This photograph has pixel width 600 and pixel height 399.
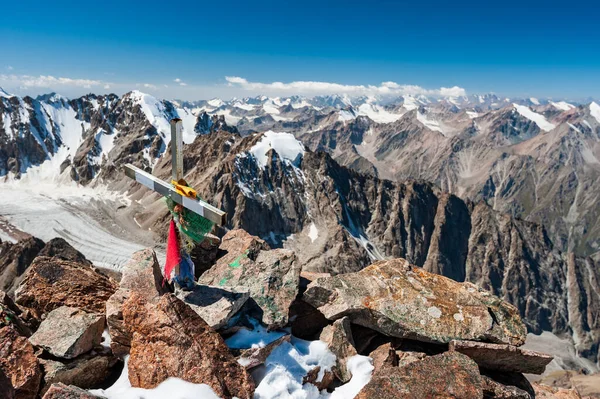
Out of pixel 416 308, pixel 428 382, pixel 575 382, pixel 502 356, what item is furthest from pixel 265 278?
pixel 575 382

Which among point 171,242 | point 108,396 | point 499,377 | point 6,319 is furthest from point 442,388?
point 6,319

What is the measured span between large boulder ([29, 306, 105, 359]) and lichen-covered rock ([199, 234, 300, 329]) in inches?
158

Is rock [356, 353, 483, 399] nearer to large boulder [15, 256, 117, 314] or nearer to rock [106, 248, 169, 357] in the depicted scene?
rock [106, 248, 169, 357]

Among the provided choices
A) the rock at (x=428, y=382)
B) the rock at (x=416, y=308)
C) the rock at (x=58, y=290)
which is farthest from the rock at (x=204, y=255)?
the rock at (x=428, y=382)

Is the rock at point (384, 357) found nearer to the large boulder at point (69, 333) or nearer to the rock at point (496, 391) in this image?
the rock at point (496, 391)

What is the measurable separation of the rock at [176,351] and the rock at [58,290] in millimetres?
3751

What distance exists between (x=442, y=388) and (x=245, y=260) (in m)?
8.00

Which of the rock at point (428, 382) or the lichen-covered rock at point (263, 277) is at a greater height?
the lichen-covered rock at point (263, 277)

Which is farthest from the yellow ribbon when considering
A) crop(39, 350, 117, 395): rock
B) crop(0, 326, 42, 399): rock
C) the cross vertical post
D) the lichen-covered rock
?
Answer: crop(0, 326, 42, 399): rock

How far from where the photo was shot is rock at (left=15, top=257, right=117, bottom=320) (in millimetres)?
12250

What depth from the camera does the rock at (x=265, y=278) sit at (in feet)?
38.6

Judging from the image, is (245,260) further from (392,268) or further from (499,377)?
(499,377)

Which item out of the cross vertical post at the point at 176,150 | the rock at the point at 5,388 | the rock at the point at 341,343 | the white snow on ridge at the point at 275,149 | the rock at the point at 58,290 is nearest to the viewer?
the rock at the point at 5,388

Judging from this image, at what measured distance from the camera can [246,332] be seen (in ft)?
35.5
